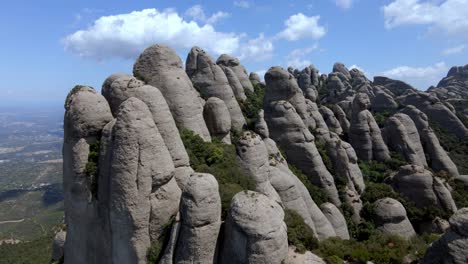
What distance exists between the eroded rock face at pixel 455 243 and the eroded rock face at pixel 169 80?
70.4 feet

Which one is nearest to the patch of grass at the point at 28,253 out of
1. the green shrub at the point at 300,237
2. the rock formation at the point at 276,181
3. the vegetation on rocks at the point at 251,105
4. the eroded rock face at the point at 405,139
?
the vegetation on rocks at the point at 251,105

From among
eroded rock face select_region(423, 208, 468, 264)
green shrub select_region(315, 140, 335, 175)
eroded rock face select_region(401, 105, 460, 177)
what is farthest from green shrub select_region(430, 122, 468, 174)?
eroded rock face select_region(423, 208, 468, 264)

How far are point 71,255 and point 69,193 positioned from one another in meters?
4.31

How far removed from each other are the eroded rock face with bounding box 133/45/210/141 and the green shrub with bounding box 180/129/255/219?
5.43 feet

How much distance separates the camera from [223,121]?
38062 mm

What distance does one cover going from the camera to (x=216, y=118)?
37.6m

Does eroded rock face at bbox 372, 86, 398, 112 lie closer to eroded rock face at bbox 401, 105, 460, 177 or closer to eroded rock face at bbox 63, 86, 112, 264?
eroded rock face at bbox 401, 105, 460, 177

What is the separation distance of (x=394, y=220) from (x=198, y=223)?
2514 centimetres

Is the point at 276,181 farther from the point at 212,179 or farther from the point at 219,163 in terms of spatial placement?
the point at 212,179

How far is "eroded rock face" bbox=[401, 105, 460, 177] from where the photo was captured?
55.2m

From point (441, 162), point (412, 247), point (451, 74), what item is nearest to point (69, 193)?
point (412, 247)

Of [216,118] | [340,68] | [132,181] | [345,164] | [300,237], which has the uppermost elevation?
[340,68]

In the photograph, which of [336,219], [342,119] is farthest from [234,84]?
[336,219]

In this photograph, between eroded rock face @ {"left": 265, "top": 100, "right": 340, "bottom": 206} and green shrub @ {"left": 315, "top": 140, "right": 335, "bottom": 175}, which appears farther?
green shrub @ {"left": 315, "top": 140, "right": 335, "bottom": 175}
